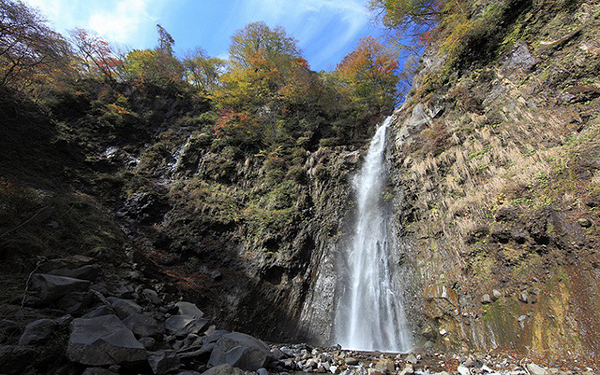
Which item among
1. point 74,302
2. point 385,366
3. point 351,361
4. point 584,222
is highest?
point 584,222

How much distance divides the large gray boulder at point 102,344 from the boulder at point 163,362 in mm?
159

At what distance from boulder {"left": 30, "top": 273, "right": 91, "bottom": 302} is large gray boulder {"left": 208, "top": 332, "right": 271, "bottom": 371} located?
105 inches

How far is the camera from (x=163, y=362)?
348 centimetres

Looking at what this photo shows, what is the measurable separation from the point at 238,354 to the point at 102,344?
2.12 m

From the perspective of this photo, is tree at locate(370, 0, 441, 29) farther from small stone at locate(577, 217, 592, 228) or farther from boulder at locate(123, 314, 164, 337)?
boulder at locate(123, 314, 164, 337)

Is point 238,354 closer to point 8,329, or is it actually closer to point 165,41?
point 8,329

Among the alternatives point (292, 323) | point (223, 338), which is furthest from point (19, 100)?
point (292, 323)

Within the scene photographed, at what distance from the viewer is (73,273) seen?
4.57 m

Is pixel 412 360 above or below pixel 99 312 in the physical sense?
below

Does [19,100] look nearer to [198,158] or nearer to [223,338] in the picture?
[198,158]

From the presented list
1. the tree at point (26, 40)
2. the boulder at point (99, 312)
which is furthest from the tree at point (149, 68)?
the boulder at point (99, 312)

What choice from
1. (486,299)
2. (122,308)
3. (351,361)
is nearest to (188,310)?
(122,308)

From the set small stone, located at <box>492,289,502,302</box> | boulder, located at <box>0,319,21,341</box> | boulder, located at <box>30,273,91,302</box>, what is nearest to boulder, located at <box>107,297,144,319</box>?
boulder, located at <box>30,273,91,302</box>

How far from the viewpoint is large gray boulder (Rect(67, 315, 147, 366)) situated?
9.47ft
